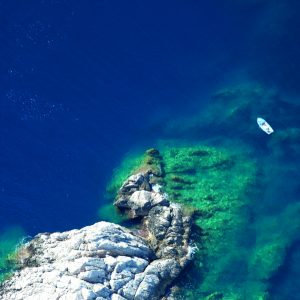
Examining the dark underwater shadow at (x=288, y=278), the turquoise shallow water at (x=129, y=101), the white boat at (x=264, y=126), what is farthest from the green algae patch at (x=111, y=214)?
the white boat at (x=264, y=126)

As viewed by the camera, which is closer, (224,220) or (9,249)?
(9,249)

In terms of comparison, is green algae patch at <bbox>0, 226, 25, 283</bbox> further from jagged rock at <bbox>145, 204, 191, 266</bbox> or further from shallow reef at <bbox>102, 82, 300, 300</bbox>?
jagged rock at <bbox>145, 204, 191, 266</bbox>

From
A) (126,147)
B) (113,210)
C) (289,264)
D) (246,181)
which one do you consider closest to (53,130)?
(126,147)

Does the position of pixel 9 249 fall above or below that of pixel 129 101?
below

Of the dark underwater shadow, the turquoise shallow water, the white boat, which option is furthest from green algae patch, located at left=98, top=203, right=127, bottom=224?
the white boat

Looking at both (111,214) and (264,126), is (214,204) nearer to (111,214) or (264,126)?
(111,214)

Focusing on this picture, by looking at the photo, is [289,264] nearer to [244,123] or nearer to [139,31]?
[244,123]

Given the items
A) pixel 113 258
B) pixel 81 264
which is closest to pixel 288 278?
pixel 113 258
